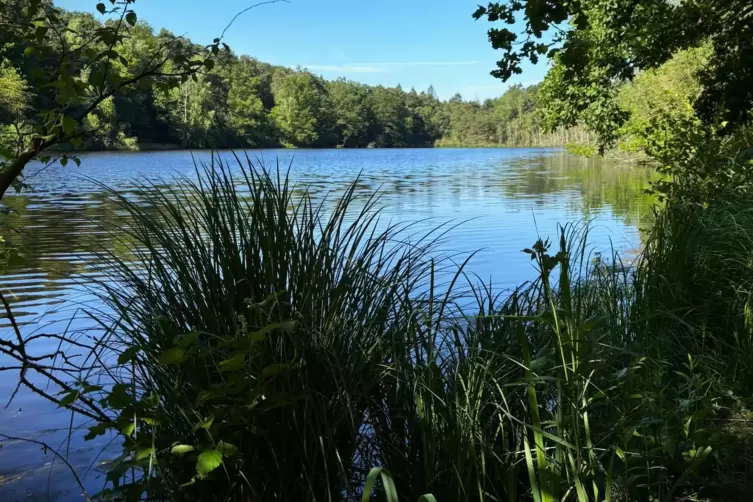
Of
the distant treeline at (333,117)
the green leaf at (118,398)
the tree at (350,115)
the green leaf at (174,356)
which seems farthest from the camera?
the tree at (350,115)

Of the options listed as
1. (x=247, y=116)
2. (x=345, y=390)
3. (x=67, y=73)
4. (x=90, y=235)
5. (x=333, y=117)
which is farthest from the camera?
(x=333, y=117)

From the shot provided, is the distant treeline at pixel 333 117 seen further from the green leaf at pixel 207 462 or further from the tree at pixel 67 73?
the green leaf at pixel 207 462

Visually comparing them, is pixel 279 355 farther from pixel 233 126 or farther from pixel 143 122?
pixel 233 126

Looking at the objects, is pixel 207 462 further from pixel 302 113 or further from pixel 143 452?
pixel 302 113

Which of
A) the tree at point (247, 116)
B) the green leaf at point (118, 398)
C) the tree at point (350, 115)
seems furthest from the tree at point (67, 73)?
the tree at point (350, 115)

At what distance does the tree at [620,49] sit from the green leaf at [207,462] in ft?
7.73

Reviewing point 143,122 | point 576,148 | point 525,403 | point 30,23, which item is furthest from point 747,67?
point 143,122

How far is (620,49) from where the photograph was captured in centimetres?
976

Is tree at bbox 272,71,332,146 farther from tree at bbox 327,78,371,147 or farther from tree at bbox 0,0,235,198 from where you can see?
tree at bbox 0,0,235,198

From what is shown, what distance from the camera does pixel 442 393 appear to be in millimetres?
2143

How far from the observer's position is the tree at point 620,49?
12.5 feet

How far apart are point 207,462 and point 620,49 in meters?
9.89

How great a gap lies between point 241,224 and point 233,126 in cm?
8304

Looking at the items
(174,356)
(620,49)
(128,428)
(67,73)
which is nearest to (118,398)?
(128,428)
